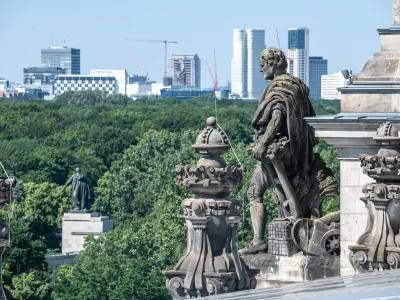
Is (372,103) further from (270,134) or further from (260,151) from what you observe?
(260,151)

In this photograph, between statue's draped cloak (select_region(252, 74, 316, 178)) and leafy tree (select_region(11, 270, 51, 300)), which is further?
leafy tree (select_region(11, 270, 51, 300))

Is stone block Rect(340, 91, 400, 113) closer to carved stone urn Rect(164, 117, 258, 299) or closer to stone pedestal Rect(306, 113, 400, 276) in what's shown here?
stone pedestal Rect(306, 113, 400, 276)

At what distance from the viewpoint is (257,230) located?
31219mm

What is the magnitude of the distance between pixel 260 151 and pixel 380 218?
3.62m

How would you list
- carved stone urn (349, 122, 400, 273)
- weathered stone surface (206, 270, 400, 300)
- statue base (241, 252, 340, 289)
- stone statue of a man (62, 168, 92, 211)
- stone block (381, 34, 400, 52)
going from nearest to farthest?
weathered stone surface (206, 270, 400, 300) < carved stone urn (349, 122, 400, 273) < statue base (241, 252, 340, 289) < stone block (381, 34, 400, 52) < stone statue of a man (62, 168, 92, 211)

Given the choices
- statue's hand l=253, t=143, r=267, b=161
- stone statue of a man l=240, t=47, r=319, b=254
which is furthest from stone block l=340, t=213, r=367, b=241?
statue's hand l=253, t=143, r=267, b=161

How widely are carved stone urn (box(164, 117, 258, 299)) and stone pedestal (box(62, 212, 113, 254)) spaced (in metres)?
123

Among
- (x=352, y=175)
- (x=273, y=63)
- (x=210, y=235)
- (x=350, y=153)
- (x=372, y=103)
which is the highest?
(x=273, y=63)

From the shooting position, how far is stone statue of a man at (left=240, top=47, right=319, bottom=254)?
30.6 metres

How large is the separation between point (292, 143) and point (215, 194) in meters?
4.34

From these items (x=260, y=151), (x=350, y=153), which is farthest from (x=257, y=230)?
(x=350, y=153)

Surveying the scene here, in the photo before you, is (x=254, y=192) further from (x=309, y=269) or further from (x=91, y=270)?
(x=91, y=270)

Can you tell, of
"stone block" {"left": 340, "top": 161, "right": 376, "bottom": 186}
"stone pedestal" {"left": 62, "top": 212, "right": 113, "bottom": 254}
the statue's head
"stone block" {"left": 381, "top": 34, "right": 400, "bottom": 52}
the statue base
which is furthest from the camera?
"stone pedestal" {"left": 62, "top": 212, "right": 113, "bottom": 254}

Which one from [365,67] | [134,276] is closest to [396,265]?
[365,67]
